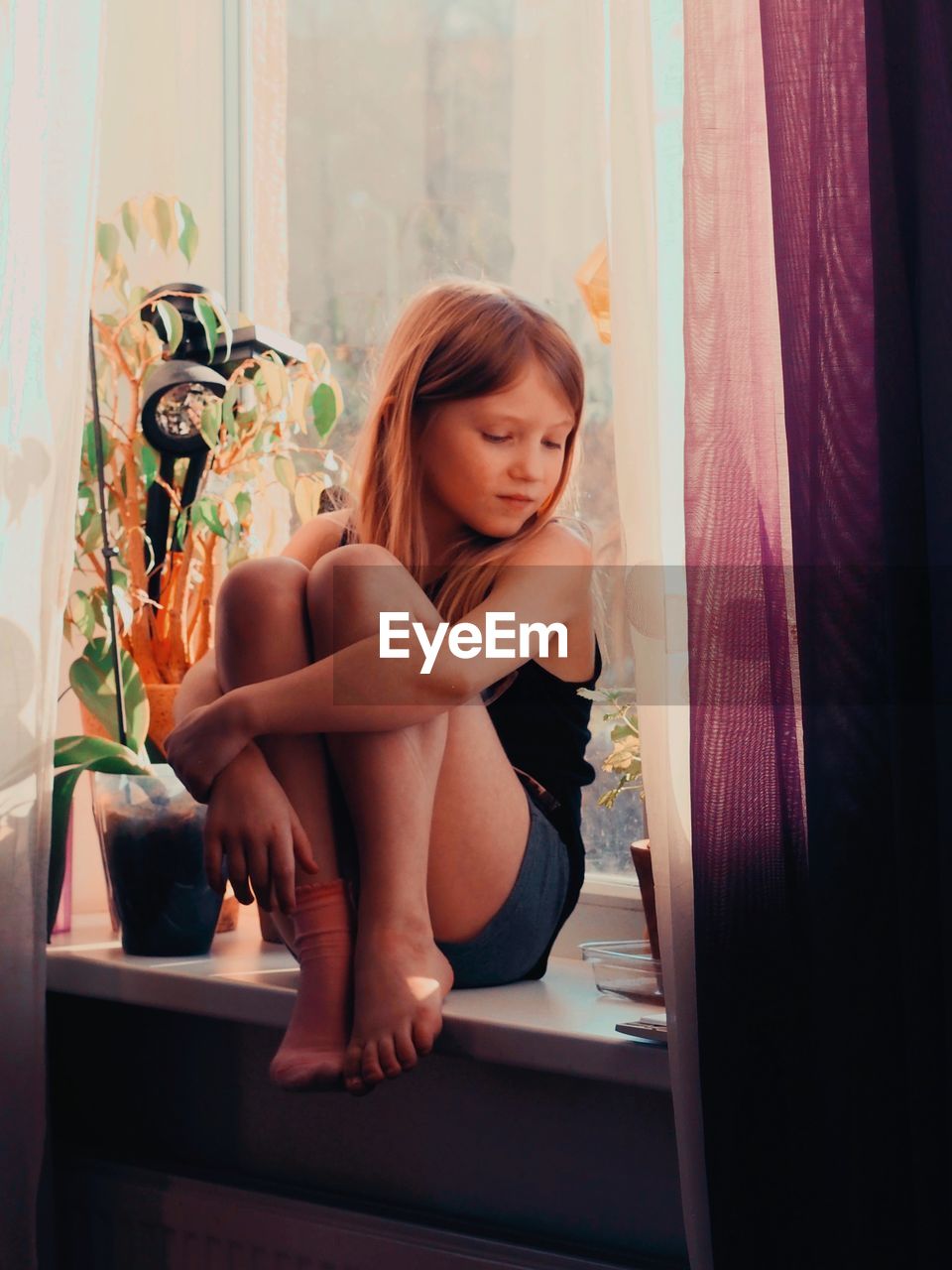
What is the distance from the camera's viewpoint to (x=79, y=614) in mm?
1377

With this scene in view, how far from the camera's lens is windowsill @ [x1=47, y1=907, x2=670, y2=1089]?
0.94m

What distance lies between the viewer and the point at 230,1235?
3.93 feet

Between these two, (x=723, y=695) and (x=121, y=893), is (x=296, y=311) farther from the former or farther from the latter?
(x=723, y=695)

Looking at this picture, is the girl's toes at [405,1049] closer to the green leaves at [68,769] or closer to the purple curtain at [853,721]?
the purple curtain at [853,721]

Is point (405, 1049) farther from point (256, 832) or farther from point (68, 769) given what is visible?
point (68, 769)

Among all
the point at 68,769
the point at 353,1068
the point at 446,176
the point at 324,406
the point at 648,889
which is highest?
the point at 446,176

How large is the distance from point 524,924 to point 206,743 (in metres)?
0.31

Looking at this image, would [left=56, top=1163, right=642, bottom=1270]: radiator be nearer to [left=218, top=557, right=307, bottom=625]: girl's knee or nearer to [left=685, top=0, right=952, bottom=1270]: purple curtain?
[left=685, top=0, right=952, bottom=1270]: purple curtain

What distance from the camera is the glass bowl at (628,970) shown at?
0.99 m

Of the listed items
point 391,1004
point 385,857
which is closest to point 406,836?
point 385,857

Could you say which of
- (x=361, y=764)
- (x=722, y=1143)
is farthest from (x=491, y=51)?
(x=722, y=1143)

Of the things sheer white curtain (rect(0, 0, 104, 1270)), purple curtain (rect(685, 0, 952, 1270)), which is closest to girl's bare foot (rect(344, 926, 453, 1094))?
purple curtain (rect(685, 0, 952, 1270))

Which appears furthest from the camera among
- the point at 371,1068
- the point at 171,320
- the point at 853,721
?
the point at 171,320

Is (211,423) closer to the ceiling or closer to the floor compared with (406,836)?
closer to the ceiling
